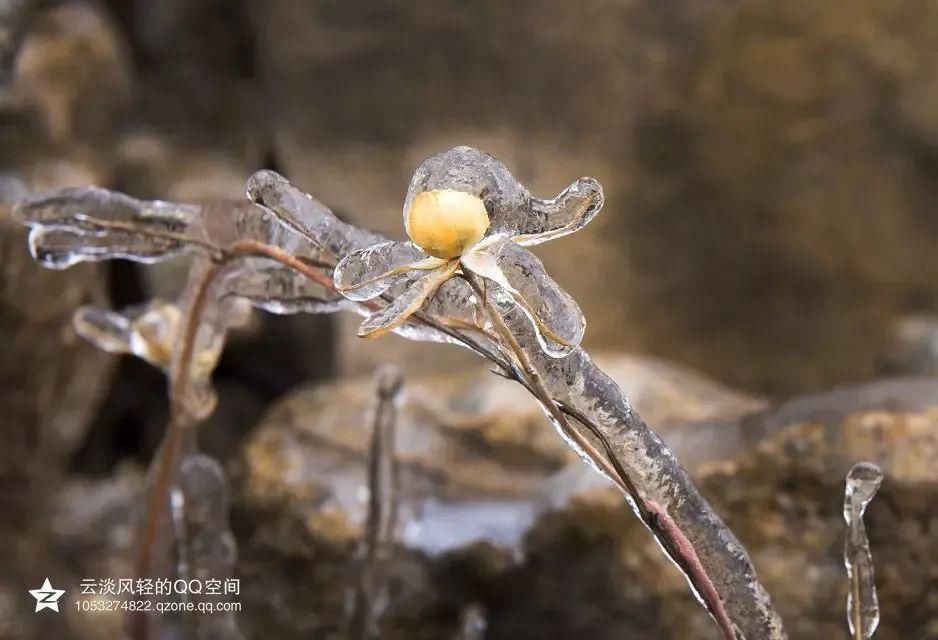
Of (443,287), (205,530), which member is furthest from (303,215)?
(205,530)

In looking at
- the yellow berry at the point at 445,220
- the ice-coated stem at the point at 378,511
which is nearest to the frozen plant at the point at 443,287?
the yellow berry at the point at 445,220

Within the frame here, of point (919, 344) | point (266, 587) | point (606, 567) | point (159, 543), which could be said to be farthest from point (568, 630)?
point (919, 344)

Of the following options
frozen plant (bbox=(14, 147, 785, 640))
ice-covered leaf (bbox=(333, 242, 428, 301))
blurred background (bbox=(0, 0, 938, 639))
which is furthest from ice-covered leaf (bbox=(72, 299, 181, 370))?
blurred background (bbox=(0, 0, 938, 639))

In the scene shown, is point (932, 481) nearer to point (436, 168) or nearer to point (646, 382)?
point (646, 382)

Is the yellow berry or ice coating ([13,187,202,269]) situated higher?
ice coating ([13,187,202,269])

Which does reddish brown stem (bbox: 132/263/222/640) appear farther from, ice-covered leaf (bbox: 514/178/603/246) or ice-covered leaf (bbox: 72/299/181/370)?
ice-covered leaf (bbox: 514/178/603/246)

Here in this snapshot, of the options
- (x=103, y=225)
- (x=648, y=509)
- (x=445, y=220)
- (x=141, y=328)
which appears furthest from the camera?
(x=141, y=328)

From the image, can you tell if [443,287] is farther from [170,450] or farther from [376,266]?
[170,450]

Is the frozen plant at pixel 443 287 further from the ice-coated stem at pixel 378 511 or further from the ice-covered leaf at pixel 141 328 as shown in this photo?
the ice-coated stem at pixel 378 511
